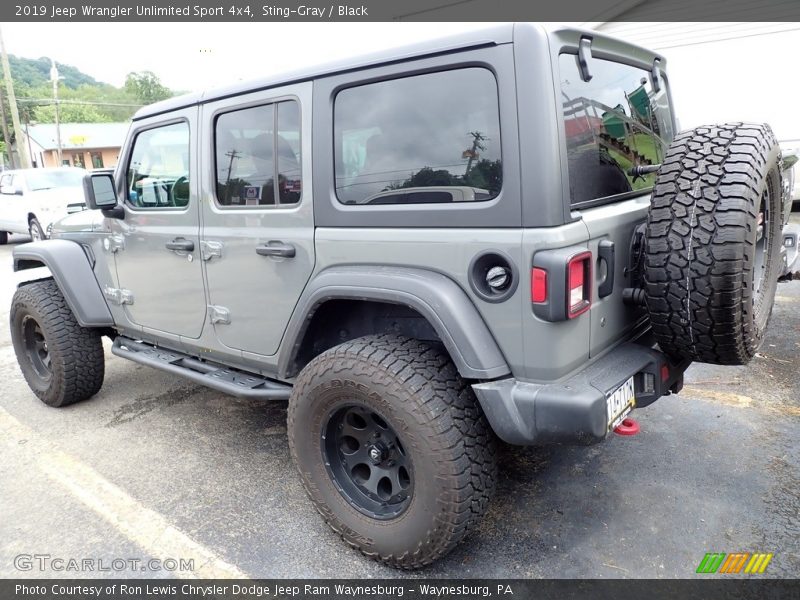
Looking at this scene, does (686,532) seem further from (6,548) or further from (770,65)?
(770,65)

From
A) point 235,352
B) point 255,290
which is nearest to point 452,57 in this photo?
point 255,290

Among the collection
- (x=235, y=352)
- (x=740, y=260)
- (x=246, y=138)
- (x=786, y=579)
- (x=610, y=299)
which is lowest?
(x=786, y=579)

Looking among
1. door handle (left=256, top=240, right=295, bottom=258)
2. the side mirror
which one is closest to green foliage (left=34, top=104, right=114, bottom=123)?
the side mirror

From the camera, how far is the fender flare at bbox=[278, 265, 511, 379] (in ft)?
6.72

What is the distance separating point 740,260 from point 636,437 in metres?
1.64

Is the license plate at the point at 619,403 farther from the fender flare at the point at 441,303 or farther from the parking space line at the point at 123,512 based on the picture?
the parking space line at the point at 123,512

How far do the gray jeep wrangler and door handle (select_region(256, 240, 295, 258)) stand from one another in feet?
0.05

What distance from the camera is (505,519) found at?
8.74 feet

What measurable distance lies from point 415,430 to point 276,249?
108 cm

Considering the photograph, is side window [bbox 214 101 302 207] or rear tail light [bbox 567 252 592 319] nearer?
rear tail light [bbox 567 252 592 319]

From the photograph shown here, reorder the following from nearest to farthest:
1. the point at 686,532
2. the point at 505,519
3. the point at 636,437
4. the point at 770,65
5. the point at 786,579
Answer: the point at 786,579, the point at 686,532, the point at 505,519, the point at 636,437, the point at 770,65

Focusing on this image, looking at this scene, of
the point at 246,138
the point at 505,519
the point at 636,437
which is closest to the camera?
the point at 505,519

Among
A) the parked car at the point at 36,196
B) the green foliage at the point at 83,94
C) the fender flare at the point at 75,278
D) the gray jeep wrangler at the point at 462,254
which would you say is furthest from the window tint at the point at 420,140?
the green foliage at the point at 83,94

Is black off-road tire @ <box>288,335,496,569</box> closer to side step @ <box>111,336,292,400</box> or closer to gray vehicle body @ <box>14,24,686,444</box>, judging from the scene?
gray vehicle body @ <box>14,24,686,444</box>
